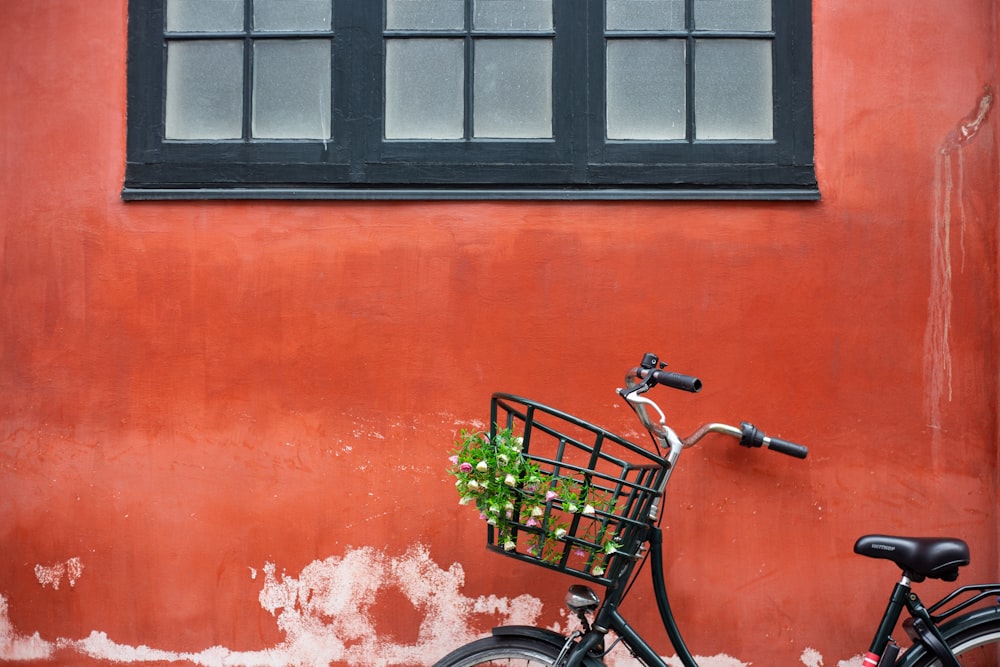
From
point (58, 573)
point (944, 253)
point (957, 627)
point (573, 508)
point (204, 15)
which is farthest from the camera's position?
point (204, 15)

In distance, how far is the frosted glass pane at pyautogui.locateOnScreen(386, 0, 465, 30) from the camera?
3.99m

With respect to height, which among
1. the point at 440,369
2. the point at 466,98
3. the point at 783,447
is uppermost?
the point at 466,98

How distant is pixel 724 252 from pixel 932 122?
104 centimetres

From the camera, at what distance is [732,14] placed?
13.0ft

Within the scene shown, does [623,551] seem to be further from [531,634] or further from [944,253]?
[944,253]

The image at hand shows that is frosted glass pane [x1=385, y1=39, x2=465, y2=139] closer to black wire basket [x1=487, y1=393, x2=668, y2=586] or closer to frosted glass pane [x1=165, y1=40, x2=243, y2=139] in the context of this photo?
frosted glass pane [x1=165, y1=40, x2=243, y2=139]

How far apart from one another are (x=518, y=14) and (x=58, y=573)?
317 centimetres

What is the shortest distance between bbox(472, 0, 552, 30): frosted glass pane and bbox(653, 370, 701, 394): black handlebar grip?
1.80 meters

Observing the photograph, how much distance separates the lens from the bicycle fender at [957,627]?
10.2 feet

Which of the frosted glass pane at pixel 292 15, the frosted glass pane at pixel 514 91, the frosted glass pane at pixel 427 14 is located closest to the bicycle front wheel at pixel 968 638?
the frosted glass pane at pixel 514 91

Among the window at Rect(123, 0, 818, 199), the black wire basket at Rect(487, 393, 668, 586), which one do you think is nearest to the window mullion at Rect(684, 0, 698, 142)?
the window at Rect(123, 0, 818, 199)

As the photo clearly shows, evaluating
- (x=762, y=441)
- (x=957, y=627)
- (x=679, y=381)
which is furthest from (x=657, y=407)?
(x=957, y=627)

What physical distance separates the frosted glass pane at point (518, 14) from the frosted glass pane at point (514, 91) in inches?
2.4

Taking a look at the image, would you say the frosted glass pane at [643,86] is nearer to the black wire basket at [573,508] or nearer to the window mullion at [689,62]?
the window mullion at [689,62]
